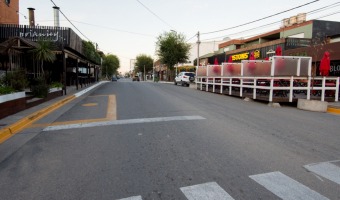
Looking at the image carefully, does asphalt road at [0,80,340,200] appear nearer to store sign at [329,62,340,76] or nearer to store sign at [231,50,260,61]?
store sign at [329,62,340,76]

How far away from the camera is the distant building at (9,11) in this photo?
76.8 feet

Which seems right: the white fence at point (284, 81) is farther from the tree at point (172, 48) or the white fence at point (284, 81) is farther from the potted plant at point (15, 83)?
the tree at point (172, 48)

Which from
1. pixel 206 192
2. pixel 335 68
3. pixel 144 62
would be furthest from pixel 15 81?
pixel 144 62

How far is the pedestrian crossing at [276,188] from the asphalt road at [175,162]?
1 centimetres

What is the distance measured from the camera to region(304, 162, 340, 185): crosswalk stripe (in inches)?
162

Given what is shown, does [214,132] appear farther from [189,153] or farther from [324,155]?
[324,155]

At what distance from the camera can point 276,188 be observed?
3703mm

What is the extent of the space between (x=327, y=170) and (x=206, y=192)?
2.26 m

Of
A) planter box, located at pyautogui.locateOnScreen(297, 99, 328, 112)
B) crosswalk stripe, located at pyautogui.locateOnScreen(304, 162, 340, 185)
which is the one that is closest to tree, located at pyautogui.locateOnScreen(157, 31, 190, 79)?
planter box, located at pyautogui.locateOnScreen(297, 99, 328, 112)

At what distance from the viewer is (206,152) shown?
527 centimetres

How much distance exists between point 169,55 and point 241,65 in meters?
34.1

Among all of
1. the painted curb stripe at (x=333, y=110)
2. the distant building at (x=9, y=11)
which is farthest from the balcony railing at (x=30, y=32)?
the painted curb stripe at (x=333, y=110)

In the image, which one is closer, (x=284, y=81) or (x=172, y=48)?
(x=284, y=81)

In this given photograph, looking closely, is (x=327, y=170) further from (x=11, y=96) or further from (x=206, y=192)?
(x=11, y=96)
